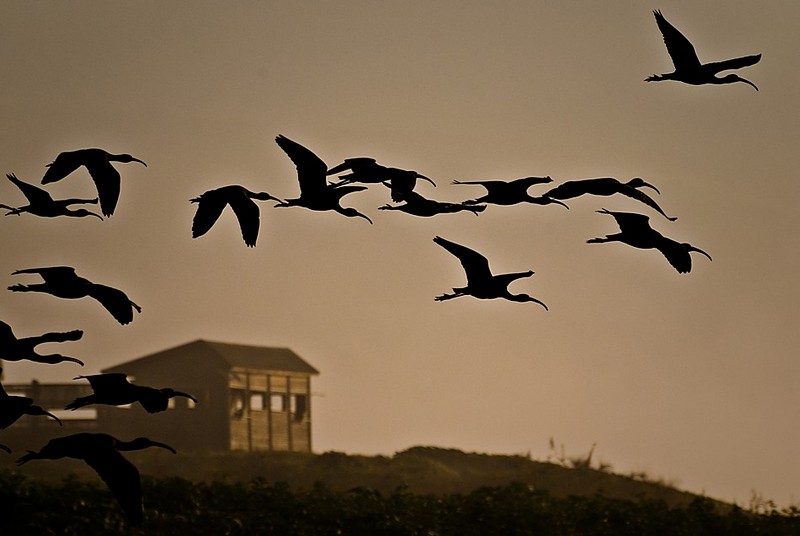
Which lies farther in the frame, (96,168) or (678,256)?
(678,256)

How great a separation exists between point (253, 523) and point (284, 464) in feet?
43.7

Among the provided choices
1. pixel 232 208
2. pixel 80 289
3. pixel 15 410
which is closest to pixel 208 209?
pixel 232 208

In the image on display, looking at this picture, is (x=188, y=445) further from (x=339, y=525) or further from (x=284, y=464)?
(x=339, y=525)

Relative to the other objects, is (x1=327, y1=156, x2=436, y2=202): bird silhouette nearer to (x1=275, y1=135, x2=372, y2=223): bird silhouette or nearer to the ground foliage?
(x1=275, y1=135, x2=372, y2=223): bird silhouette

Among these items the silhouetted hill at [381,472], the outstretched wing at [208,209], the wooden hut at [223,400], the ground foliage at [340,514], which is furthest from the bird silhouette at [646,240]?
the wooden hut at [223,400]

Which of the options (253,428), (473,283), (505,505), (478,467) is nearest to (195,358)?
(253,428)

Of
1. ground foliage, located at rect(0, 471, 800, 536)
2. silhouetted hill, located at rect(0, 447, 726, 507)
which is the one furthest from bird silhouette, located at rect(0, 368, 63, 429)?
silhouetted hill, located at rect(0, 447, 726, 507)

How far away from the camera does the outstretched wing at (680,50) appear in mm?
11070

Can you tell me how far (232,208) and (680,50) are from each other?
3.72m

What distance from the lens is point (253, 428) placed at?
48.8 m

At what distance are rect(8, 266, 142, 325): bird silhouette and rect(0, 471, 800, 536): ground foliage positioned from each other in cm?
1238

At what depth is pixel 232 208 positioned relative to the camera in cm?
1033

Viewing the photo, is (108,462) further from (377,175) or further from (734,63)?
(734,63)

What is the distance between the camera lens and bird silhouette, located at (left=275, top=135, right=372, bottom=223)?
404 inches
